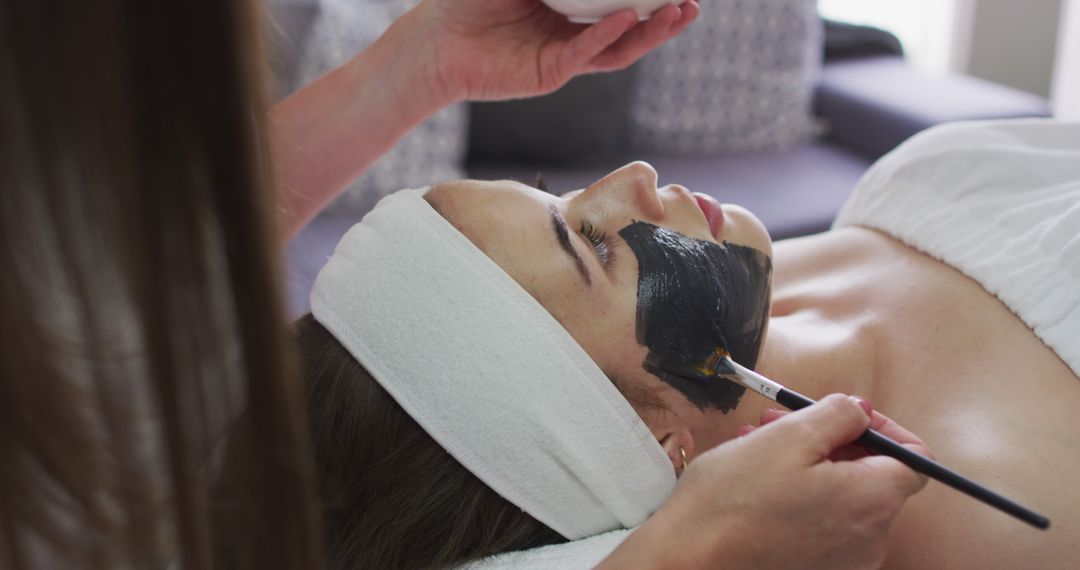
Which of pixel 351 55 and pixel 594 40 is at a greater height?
pixel 594 40

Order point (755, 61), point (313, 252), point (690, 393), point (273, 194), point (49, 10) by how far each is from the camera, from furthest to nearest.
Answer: point (755, 61), point (313, 252), point (690, 393), point (273, 194), point (49, 10)

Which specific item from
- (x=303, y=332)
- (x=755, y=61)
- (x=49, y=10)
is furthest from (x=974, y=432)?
(x=755, y=61)

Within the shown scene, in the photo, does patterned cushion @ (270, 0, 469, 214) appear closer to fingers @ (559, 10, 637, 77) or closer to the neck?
fingers @ (559, 10, 637, 77)

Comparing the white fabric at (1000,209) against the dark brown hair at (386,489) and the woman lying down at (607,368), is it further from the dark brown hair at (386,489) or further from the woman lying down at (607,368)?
the dark brown hair at (386,489)

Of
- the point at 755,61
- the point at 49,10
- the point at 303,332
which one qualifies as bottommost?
the point at 755,61

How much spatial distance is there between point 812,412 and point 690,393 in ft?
1.05

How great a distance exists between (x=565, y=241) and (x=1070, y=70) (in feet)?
7.81

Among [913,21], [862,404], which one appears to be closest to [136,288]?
[862,404]

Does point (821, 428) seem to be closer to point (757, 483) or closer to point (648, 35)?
point (757, 483)

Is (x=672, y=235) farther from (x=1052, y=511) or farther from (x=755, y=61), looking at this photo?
(x=755, y=61)

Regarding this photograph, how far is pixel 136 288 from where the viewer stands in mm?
462

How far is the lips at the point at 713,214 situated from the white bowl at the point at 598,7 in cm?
26

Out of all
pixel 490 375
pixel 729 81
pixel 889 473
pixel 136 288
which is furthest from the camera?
pixel 729 81

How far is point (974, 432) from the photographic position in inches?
44.3
